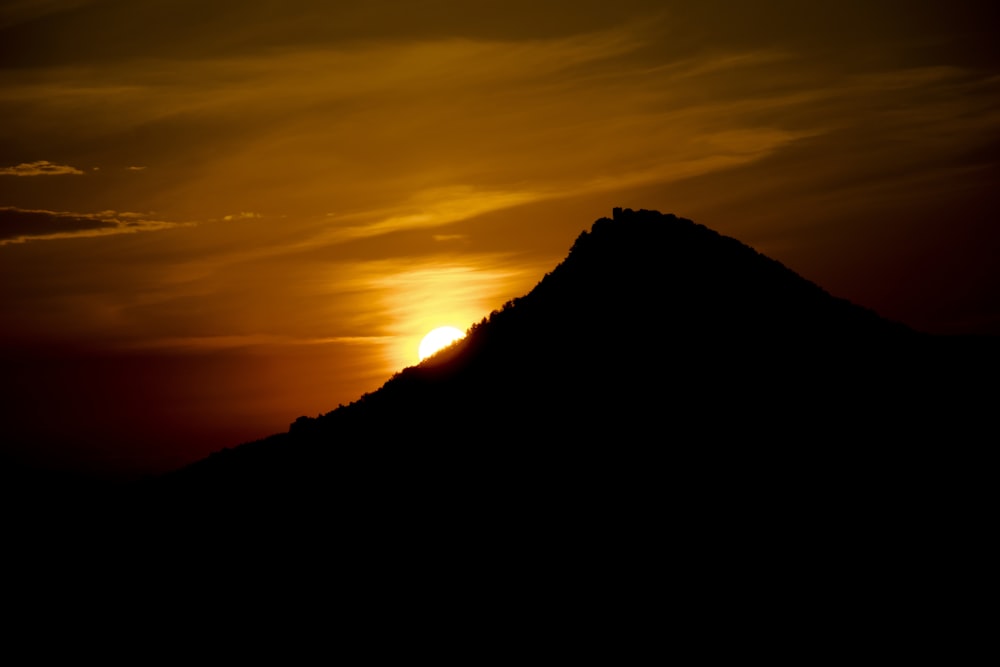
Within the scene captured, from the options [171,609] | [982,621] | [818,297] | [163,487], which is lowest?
[982,621]

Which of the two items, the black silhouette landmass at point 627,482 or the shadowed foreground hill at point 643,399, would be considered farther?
the shadowed foreground hill at point 643,399

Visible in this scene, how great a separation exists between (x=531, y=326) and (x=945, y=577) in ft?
44.3

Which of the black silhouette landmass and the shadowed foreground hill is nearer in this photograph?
the black silhouette landmass

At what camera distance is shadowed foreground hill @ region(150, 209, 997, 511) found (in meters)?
25.5

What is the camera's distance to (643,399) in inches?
1065

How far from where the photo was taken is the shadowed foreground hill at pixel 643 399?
83.8ft

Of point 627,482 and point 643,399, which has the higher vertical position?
point 643,399

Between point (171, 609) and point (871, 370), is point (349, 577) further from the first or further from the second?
point (871, 370)

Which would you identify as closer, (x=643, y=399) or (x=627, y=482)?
(x=627, y=482)

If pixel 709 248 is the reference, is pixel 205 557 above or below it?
below

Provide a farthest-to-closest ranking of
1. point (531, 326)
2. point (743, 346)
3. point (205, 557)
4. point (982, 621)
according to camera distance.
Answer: point (531, 326) < point (743, 346) < point (205, 557) < point (982, 621)

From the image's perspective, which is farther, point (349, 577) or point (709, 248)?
point (709, 248)

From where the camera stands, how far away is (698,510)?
2391 cm

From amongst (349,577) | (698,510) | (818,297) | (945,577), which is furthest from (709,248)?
(349,577)
